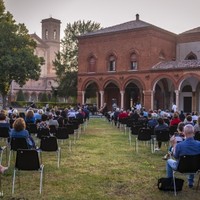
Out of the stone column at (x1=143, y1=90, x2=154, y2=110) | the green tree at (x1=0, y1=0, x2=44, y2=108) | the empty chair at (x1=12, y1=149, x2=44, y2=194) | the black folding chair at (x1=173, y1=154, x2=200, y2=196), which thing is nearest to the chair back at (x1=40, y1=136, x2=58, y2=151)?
the empty chair at (x1=12, y1=149, x2=44, y2=194)

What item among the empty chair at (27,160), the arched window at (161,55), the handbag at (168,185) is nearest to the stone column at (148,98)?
the arched window at (161,55)

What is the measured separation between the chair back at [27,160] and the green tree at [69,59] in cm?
4395

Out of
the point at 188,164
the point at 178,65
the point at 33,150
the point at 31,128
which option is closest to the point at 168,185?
the point at 188,164

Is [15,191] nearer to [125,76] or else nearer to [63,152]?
[63,152]

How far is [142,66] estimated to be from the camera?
36656 millimetres

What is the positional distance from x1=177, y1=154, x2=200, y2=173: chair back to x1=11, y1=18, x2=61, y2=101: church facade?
66879mm

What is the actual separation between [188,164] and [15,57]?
27064 mm

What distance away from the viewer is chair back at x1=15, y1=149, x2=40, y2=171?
6.64m

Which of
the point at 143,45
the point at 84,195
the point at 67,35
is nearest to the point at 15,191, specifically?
the point at 84,195

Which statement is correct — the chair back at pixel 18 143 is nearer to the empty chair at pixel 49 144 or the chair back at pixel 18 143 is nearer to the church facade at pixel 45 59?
the empty chair at pixel 49 144

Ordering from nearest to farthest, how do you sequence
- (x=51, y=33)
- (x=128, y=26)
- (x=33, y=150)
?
1. (x=33, y=150)
2. (x=128, y=26)
3. (x=51, y=33)

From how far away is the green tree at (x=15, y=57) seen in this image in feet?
103

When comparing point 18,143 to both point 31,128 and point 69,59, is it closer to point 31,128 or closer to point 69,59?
point 31,128

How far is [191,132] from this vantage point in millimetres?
7047
